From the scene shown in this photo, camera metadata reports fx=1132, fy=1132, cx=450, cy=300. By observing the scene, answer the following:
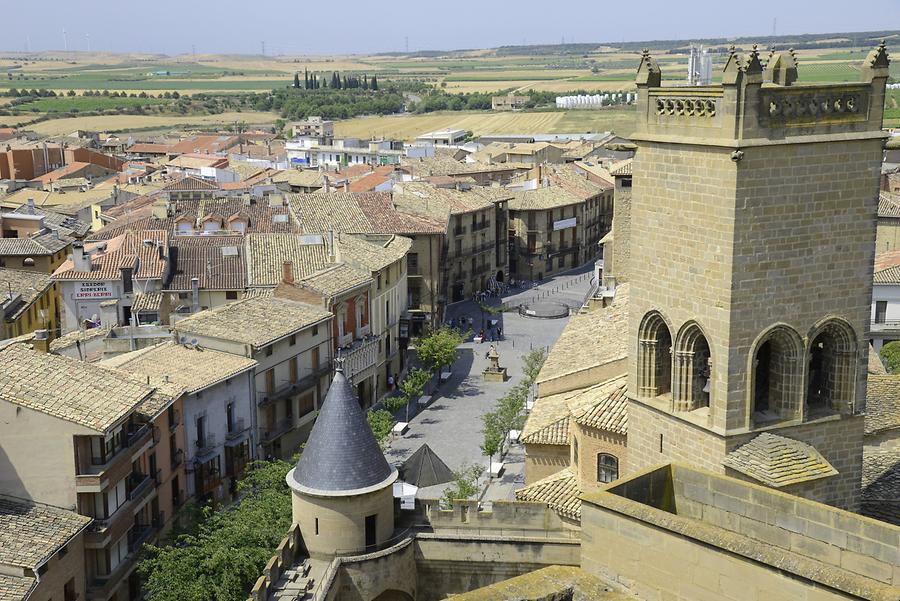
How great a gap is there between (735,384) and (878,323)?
38347 mm

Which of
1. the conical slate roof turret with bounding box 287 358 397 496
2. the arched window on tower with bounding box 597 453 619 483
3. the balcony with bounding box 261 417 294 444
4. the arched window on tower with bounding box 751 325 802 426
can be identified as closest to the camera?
the arched window on tower with bounding box 751 325 802 426

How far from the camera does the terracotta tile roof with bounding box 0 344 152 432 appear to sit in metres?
27.4

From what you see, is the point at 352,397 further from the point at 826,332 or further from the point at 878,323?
the point at 878,323

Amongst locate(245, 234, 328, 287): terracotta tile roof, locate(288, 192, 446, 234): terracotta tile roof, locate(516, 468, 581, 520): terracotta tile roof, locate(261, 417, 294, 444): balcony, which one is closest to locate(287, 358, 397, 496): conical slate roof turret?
locate(516, 468, 581, 520): terracotta tile roof

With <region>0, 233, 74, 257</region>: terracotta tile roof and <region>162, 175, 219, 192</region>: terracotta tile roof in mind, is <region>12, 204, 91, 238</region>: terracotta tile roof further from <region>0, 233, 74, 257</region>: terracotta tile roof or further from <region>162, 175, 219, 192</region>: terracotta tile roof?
<region>162, 175, 219, 192</region>: terracotta tile roof

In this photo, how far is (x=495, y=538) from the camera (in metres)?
21.1

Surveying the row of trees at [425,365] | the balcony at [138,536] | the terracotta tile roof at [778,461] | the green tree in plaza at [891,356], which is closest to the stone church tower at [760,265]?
the terracotta tile roof at [778,461]

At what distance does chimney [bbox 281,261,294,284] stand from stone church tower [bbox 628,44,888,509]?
92.6 feet

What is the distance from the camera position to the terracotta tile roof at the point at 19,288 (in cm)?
4875

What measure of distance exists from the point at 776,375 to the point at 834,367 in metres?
1.14

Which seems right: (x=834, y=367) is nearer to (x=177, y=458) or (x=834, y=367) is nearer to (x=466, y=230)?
(x=177, y=458)

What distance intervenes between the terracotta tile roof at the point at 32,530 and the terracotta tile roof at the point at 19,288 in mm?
22116

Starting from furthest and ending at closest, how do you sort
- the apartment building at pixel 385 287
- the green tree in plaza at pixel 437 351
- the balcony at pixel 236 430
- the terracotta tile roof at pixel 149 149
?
the terracotta tile roof at pixel 149 149
the green tree in plaza at pixel 437 351
the apartment building at pixel 385 287
the balcony at pixel 236 430

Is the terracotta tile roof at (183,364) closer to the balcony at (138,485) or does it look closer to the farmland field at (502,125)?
the balcony at (138,485)
